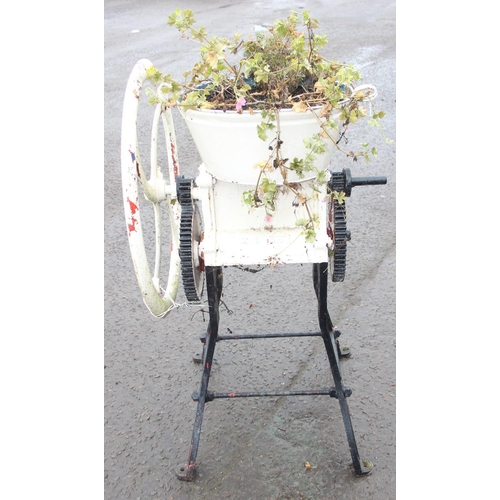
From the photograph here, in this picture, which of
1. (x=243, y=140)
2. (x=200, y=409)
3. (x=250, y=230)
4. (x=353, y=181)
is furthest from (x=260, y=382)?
(x=243, y=140)

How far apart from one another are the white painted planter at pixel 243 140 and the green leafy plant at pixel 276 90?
0.7 inches

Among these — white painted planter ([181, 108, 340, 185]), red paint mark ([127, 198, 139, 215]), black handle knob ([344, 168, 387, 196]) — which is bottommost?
red paint mark ([127, 198, 139, 215])

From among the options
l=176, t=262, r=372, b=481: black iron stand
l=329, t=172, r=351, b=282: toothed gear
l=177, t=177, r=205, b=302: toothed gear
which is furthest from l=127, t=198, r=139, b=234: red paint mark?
l=329, t=172, r=351, b=282: toothed gear

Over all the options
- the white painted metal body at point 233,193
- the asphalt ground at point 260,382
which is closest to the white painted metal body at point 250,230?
the white painted metal body at point 233,193

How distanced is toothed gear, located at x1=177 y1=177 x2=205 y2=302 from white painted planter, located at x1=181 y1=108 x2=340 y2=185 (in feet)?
0.43

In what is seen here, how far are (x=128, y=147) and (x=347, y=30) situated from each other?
6.11 meters

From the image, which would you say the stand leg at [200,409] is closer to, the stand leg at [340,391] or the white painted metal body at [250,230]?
the white painted metal body at [250,230]

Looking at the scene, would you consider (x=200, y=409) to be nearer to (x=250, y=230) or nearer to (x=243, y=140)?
(x=250, y=230)

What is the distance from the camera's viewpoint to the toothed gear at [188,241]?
4.85 feet

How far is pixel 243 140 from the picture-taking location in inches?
52.1

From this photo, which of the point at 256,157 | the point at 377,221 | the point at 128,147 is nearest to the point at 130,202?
the point at 128,147

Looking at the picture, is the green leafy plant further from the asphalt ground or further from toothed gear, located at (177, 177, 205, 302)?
the asphalt ground

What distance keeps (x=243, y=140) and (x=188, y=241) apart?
32 centimetres

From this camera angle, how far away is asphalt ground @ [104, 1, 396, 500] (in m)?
1.77
